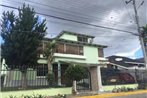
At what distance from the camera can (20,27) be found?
23.1 m

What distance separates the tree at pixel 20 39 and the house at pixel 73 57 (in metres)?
1.61

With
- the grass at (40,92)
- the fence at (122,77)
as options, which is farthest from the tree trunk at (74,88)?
the fence at (122,77)

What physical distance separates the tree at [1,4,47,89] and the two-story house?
2.48 metres

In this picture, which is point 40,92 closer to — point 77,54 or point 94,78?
point 94,78

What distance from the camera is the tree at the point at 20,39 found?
22.6 meters

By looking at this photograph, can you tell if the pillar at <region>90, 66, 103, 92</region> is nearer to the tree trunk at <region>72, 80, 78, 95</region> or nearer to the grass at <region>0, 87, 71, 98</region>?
the tree trunk at <region>72, 80, 78, 95</region>

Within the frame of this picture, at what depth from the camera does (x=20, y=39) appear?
897 inches

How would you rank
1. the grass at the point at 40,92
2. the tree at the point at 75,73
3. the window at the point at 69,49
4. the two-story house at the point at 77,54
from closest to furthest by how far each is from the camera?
the grass at the point at 40,92
the tree at the point at 75,73
the two-story house at the point at 77,54
the window at the point at 69,49

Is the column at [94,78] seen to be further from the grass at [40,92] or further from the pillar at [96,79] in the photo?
the grass at [40,92]

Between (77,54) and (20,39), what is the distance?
10.2m

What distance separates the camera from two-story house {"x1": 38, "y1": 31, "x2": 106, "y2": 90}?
2584cm

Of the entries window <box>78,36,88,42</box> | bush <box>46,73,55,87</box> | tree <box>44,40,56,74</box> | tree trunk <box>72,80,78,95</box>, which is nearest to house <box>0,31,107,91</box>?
window <box>78,36,88,42</box>

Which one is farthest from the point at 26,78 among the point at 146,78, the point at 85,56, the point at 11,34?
the point at 146,78

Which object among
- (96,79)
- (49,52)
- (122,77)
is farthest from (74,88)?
(122,77)
